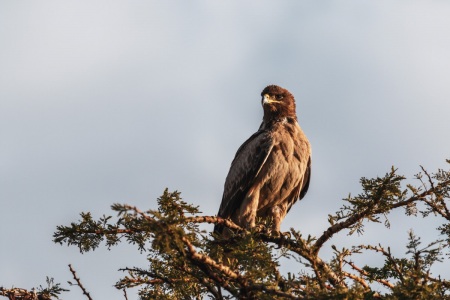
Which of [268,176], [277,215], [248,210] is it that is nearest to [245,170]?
[268,176]

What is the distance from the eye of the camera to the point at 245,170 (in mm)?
10867

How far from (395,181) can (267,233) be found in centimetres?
230

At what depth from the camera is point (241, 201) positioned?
1076 cm

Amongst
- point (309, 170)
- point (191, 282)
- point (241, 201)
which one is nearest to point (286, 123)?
point (309, 170)

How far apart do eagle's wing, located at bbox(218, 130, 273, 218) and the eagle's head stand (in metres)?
0.83

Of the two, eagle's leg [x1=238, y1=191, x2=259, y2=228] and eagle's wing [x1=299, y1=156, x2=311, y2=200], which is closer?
→ eagle's leg [x1=238, y1=191, x2=259, y2=228]

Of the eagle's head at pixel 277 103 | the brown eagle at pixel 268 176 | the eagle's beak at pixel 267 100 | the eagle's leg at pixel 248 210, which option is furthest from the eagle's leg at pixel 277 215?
the eagle's beak at pixel 267 100

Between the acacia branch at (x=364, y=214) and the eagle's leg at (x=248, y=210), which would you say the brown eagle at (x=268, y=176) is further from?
the acacia branch at (x=364, y=214)

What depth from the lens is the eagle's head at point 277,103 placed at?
12.1 m

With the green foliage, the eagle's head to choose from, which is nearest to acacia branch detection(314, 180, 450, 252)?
the green foliage

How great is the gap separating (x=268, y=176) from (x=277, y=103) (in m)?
1.98

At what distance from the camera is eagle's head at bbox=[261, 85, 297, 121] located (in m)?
12.1

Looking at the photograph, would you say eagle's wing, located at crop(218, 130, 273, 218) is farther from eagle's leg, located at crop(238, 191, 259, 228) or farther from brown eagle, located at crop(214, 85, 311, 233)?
eagle's leg, located at crop(238, 191, 259, 228)

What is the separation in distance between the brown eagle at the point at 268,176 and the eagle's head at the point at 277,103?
0.65 metres
